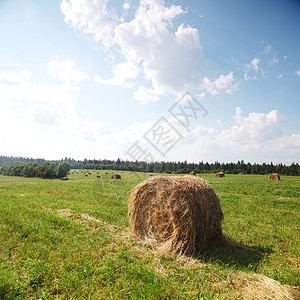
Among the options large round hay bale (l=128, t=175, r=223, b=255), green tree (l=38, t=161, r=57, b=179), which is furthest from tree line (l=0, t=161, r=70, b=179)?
large round hay bale (l=128, t=175, r=223, b=255)

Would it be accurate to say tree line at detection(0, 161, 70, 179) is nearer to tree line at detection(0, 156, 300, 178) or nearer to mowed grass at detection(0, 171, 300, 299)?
tree line at detection(0, 156, 300, 178)

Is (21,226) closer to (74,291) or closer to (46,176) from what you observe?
(74,291)

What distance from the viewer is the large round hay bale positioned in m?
5.41

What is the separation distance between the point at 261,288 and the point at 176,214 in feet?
8.46

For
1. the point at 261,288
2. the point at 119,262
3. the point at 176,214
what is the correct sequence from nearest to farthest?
the point at 261,288, the point at 119,262, the point at 176,214

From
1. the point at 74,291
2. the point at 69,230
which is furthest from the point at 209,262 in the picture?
the point at 69,230

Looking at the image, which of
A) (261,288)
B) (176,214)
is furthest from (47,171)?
(261,288)

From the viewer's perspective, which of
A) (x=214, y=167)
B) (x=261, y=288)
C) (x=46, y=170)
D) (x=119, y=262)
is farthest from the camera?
(x=214, y=167)

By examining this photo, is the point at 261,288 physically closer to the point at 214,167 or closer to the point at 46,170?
the point at 46,170

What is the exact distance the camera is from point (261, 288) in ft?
11.5

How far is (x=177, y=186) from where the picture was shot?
19.3ft

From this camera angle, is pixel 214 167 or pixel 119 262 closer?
pixel 119 262

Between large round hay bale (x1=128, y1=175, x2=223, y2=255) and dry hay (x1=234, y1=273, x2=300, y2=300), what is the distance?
1.54 m

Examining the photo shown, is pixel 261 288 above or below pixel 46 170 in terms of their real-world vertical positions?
above
